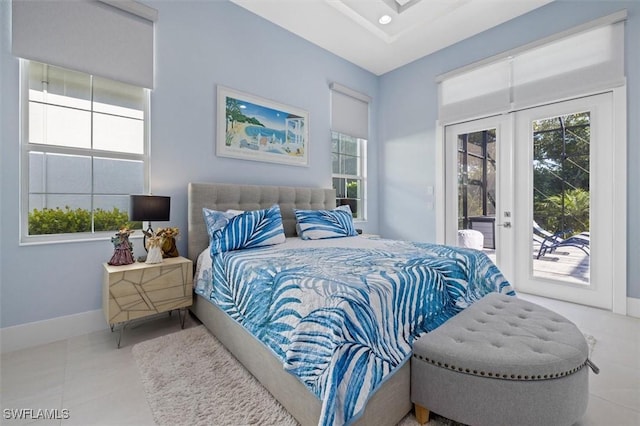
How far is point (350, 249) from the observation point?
2.24 meters

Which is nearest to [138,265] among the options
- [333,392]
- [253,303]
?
[253,303]

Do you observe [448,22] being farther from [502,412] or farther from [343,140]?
[502,412]

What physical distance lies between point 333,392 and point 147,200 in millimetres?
2041

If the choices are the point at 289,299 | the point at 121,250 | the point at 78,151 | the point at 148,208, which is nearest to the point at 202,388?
the point at 289,299

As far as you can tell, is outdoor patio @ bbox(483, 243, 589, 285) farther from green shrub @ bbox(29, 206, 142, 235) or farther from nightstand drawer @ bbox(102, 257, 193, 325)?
green shrub @ bbox(29, 206, 142, 235)

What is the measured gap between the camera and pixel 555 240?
3061 millimetres

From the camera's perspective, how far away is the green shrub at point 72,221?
2.13 meters

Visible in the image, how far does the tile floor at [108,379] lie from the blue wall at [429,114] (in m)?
1.19

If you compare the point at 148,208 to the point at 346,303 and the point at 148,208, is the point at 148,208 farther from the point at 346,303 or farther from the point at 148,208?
the point at 346,303

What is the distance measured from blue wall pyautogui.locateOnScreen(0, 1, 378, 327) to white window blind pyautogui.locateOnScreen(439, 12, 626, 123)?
1.66m

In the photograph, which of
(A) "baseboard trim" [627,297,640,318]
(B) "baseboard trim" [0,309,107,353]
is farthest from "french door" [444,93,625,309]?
(B) "baseboard trim" [0,309,107,353]

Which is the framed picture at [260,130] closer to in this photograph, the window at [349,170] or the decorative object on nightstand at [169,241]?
the window at [349,170]

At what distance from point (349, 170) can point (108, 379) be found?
12.1 ft

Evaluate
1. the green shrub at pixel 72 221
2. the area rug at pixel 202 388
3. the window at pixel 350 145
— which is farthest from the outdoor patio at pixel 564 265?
the green shrub at pixel 72 221
